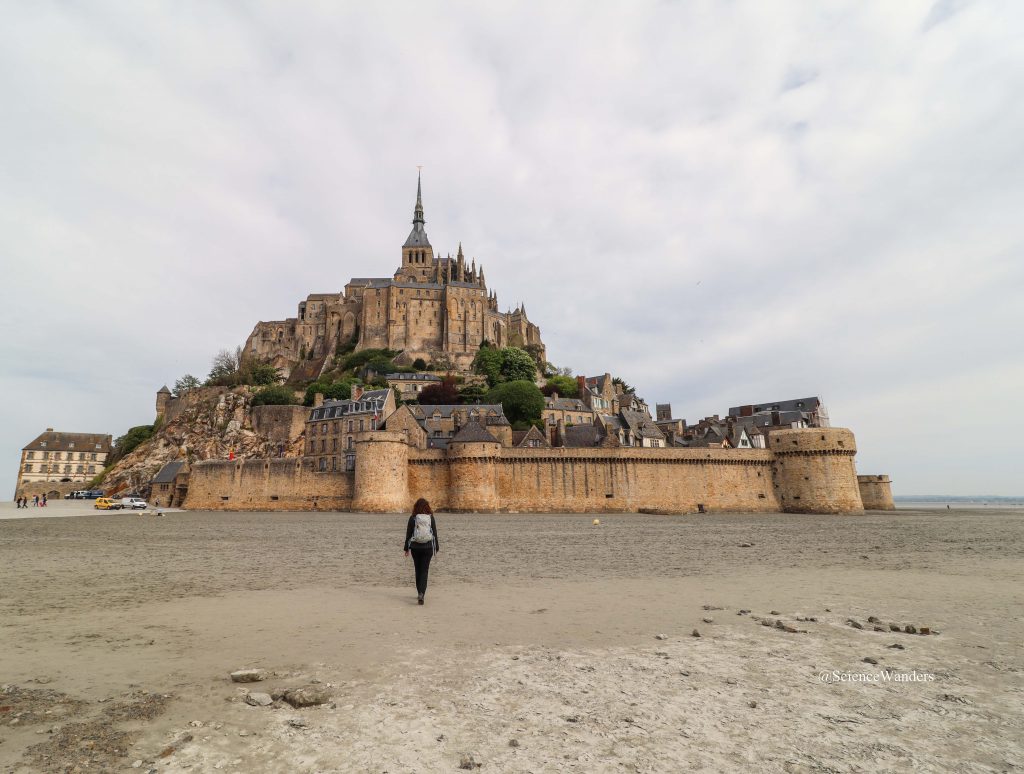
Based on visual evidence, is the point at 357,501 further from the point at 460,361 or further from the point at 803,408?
the point at 803,408

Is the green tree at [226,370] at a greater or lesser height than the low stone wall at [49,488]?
greater

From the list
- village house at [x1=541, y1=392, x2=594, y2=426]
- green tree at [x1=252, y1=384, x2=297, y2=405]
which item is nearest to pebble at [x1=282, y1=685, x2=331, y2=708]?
village house at [x1=541, y1=392, x2=594, y2=426]

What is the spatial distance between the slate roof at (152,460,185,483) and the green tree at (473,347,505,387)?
115 feet

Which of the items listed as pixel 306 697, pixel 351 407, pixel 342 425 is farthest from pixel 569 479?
pixel 306 697

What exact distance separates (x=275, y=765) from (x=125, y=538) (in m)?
20.1

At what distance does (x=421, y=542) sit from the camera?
8.34 metres

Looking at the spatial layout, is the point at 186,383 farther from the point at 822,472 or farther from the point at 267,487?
the point at 822,472

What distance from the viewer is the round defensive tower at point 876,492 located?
49450 millimetres

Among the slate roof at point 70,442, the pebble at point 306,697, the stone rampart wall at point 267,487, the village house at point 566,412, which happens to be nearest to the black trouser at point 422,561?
the pebble at point 306,697

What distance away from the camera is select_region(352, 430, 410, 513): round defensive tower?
38188mm

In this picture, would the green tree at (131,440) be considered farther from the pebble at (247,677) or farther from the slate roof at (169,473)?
the pebble at (247,677)

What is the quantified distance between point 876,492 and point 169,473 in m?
64.8

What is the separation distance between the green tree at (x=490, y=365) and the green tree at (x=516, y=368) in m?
0.69

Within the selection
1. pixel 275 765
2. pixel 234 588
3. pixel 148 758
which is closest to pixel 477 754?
pixel 275 765
